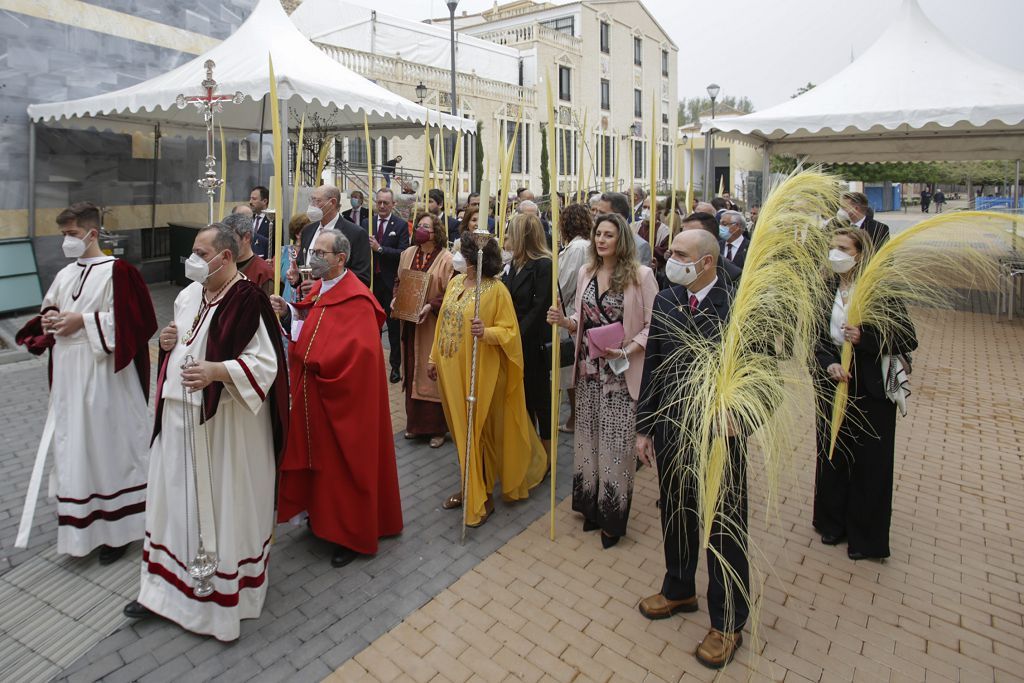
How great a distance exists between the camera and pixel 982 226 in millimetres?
2881

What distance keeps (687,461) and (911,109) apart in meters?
9.45

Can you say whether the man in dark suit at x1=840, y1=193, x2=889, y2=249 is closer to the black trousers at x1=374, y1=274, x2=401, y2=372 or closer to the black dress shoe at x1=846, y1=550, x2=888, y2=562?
the black dress shoe at x1=846, y1=550, x2=888, y2=562

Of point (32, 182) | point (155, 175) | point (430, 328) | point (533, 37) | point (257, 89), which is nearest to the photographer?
point (430, 328)

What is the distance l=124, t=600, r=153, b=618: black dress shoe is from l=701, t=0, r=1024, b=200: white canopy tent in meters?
8.47

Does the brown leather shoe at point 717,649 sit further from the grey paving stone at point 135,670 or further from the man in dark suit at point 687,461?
A: the grey paving stone at point 135,670

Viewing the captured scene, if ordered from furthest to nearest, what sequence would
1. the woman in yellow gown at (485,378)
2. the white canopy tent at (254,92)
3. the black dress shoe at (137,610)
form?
the white canopy tent at (254,92) → the woman in yellow gown at (485,378) → the black dress shoe at (137,610)


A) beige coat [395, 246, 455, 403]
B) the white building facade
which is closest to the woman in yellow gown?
beige coat [395, 246, 455, 403]

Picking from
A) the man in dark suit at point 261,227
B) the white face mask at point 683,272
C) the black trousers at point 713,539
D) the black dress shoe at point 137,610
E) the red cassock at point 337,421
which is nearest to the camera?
the black trousers at point 713,539

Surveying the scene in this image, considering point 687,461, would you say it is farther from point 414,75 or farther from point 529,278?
point 414,75

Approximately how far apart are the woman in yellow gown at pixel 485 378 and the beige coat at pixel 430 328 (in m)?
1.09

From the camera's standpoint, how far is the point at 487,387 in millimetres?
4695

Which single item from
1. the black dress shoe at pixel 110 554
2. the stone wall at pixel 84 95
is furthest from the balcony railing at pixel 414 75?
the black dress shoe at pixel 110 554

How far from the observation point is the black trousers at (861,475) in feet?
13.6

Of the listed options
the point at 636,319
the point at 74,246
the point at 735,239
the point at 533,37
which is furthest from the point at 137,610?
the point at 533,37
